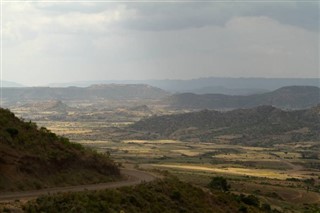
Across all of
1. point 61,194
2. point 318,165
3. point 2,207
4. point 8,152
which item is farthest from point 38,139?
point 318,165

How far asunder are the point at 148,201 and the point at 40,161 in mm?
10600

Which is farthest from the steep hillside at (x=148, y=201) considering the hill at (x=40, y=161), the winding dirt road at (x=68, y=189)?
the hill at (x=40, y=161)

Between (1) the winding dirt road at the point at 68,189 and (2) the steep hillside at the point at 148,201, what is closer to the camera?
(2) the steep hillside at the point at 148,201

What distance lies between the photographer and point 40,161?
4388cm

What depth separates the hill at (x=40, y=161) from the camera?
4112cm

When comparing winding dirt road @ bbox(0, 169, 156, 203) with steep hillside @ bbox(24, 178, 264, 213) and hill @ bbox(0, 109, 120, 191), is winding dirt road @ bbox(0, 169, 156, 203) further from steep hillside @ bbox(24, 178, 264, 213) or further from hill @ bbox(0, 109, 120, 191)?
steep hillside @ bbox(24, 178, 264, 213)

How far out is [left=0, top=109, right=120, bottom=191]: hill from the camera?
135ft

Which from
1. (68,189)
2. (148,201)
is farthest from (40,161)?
(148,201)

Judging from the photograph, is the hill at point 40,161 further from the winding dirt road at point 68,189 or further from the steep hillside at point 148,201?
the steep hillside at point 148,201

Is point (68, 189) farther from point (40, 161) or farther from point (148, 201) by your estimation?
A: point (148, 201)

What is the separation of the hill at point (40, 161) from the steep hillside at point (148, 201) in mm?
6006

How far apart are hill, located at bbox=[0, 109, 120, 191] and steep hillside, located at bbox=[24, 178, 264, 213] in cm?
601

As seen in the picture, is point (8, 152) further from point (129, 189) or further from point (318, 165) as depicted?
point (318, 165)

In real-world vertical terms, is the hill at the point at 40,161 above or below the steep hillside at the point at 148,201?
above
